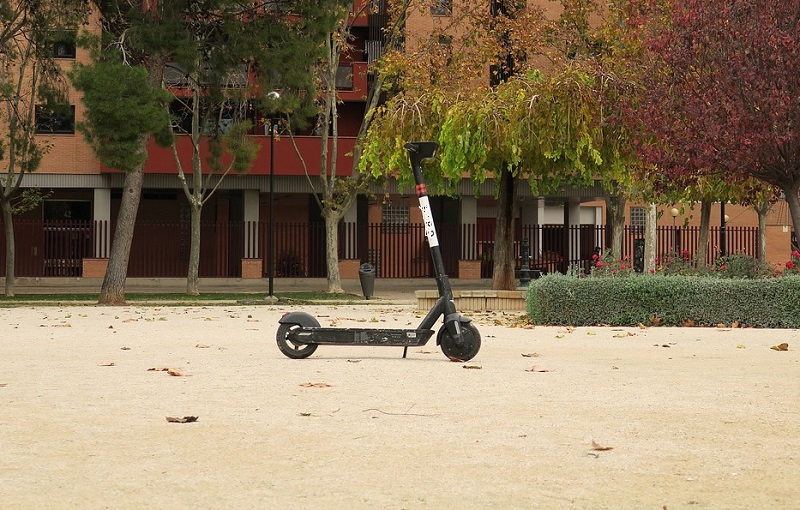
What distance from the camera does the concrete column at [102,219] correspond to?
4303 cm

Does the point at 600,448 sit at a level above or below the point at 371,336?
below

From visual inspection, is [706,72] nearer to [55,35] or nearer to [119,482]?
[55,35]

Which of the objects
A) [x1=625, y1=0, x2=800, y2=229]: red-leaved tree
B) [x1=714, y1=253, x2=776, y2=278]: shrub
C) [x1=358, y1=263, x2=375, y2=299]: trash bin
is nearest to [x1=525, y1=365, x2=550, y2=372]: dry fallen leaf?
[x1=714, y1=253, x2=776, y2=278]: shrub

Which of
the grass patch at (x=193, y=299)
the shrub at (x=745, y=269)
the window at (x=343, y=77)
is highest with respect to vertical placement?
the window at (x=343, y=77)

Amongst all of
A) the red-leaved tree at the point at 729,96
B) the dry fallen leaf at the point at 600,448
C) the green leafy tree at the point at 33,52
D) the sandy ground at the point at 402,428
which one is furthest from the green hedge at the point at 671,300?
the green leafy tree at the point at 33,52

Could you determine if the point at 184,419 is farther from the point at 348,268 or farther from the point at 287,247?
the point at 348,268

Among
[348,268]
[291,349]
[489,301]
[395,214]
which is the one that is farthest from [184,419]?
[395,214]

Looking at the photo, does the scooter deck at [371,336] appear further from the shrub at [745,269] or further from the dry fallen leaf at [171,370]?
the shrub at [745,269]

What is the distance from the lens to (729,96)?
2034cm

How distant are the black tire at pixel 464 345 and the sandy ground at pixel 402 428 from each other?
0.79 feet

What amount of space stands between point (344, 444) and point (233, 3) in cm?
2201

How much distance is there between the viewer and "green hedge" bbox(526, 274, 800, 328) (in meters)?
18.0

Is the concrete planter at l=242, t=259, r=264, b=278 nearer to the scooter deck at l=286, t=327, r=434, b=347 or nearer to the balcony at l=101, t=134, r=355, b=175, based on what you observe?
the balcony at l=101, t=134, r=355, b=175

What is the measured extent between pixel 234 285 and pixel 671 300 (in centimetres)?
2579
